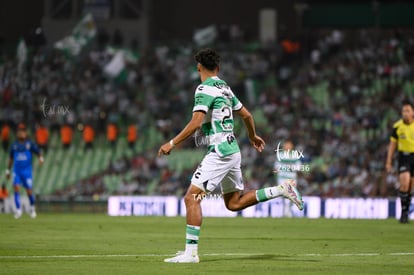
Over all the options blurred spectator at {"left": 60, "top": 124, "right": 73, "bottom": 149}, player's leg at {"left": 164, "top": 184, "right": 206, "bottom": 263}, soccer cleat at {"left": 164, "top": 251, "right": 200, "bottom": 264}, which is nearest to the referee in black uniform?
player's leg at {"left": 164, "top": 184, "right": 206, "bottom": 263}

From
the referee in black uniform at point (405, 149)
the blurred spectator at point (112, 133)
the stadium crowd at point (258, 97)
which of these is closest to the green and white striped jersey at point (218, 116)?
the referee in black uniform at point (405, 149)

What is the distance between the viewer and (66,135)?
44.2 metres

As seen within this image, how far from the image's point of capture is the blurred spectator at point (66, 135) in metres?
44.2

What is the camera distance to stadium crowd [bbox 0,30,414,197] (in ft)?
129

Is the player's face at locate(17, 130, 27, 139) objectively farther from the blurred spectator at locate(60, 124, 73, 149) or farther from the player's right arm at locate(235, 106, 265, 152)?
the blurred spectator at locate(60, 124, 73, 149)

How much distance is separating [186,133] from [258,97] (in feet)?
105

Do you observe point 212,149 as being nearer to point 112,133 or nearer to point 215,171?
point 215,171

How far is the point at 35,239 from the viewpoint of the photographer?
17906 mm

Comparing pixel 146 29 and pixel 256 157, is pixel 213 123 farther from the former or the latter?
pixel 146 29

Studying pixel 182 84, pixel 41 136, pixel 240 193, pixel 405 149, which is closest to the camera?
pixel 240 193

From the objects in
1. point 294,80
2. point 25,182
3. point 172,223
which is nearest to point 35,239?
point 172,223

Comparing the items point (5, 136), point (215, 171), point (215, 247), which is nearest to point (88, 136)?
point (5, 136)

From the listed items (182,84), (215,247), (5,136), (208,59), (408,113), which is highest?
(182,84)

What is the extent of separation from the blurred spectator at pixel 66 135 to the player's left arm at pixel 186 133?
31.2m
